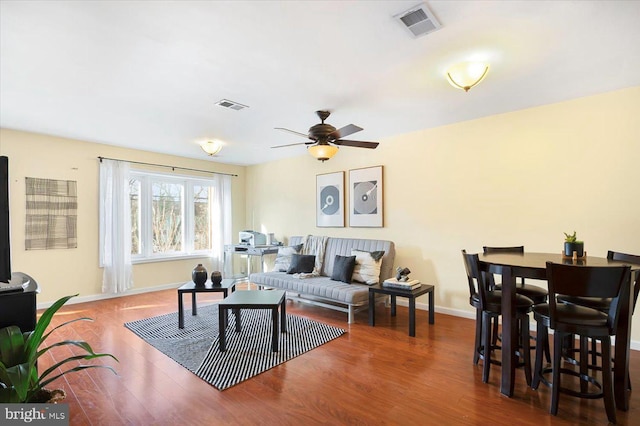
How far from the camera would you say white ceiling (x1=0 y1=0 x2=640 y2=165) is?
6.26ft

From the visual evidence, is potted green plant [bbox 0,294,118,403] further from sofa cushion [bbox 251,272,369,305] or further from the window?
the window

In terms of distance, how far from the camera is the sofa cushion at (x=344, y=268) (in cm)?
430

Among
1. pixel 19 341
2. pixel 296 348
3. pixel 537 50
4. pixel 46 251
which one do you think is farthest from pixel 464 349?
pixel 46 251

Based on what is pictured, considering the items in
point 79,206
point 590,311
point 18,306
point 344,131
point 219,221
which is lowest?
point 590,311

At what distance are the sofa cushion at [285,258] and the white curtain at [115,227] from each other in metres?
2.42

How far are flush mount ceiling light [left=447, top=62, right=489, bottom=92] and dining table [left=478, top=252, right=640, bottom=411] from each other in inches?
55.2

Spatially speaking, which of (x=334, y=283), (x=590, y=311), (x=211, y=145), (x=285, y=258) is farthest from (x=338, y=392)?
(x=211, y=145)

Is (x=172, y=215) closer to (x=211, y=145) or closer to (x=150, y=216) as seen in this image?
(x=150, y=216)

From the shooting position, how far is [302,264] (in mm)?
4859

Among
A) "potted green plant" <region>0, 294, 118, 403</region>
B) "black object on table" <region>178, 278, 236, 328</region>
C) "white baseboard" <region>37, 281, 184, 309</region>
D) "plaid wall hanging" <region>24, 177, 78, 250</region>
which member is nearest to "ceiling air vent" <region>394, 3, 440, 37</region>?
"potted green plant" <region>0, 294, 118, 403</region>

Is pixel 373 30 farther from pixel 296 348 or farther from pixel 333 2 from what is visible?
pixel 296 348

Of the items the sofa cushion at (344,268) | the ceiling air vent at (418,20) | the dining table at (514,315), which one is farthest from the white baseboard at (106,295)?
the ceiling air vent at (418,20)

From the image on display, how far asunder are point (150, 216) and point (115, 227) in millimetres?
656

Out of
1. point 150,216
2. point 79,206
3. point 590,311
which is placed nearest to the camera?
point 590,311
